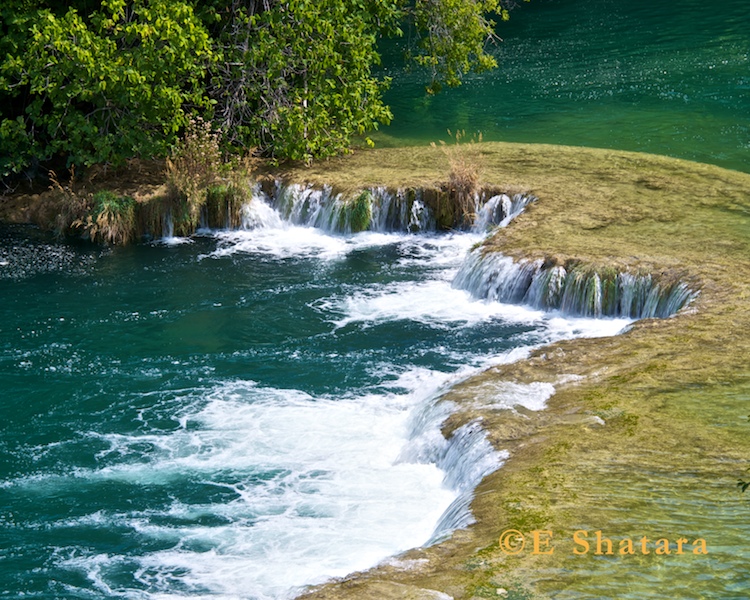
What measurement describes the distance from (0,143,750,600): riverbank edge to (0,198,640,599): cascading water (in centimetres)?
45

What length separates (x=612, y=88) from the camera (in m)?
27.6

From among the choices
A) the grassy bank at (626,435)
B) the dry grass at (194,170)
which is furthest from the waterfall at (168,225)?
the grassy bank at (626,435)

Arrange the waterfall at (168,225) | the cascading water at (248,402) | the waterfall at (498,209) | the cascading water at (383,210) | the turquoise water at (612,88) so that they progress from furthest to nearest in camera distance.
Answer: the turquoise water at (612,88) → the waterfall at (168,225) → the cascading water at (383,210) → the waterfall at (498,209) → the cascading water at (248,402)

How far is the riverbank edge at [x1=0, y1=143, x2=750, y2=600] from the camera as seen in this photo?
25.9ft

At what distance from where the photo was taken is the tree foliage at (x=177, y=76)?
62.2ft

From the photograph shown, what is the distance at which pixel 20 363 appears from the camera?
564 inches

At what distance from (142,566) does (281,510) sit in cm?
135

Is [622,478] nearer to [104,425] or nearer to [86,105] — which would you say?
[104,425]

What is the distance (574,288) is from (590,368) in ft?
10.4

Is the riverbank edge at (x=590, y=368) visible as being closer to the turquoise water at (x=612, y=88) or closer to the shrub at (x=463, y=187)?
the shrub at (x=463, y=187)

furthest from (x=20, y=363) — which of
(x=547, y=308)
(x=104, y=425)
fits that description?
(x=547, y=308)

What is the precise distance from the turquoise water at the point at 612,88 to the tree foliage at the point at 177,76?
110 inches

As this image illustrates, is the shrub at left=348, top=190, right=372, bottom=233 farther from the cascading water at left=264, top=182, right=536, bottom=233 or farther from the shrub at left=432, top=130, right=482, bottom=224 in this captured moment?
the shrub at left=432, top=130, right=482, bottom=224

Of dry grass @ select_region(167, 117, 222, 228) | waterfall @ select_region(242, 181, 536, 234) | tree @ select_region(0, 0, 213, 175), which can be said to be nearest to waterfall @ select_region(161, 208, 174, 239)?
dry grass @ select_region(167, 117, 222, 228)
